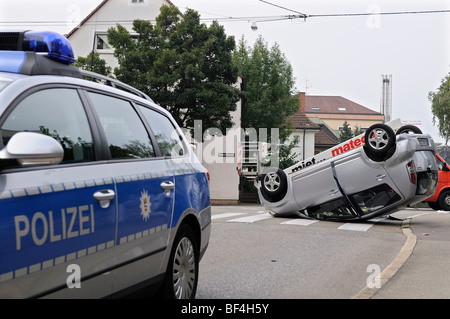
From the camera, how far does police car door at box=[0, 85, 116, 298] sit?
2814 mm

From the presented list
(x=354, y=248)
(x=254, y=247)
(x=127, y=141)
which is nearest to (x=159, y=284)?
(x=127, y=141)

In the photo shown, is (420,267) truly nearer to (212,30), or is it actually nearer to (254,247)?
(254,247)

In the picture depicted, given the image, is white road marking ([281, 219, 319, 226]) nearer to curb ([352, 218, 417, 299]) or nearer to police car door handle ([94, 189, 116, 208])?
curb ([352, 218, 417, 299])

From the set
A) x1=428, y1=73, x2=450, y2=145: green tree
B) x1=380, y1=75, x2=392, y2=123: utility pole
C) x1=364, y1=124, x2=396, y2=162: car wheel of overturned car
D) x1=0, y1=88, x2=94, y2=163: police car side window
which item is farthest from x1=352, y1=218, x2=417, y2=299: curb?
x1=380, y1=75, x2=392, y2=123: utility pole

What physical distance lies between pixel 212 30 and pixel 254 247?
22.0m

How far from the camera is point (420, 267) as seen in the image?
7.95 metres

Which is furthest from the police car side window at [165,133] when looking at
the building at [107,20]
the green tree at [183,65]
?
the building at [107,20]

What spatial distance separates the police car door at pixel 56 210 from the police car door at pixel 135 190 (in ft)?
0.58

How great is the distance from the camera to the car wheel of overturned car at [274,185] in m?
16.1

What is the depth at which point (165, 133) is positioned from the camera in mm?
5293

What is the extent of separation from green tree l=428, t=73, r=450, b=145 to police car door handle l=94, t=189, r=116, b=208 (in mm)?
49105

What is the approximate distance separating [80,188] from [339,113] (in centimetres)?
12080

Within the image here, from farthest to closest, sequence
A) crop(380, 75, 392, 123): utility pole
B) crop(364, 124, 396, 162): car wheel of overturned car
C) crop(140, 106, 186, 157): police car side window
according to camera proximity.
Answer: crop(380, 75, 392, 123): utility pole, crop(364, 124, 396, 162): car wheel of overturned car, crop(140, 106, 186, 157): police car side window

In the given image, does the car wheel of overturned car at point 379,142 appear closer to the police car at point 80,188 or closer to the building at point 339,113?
the police car at point 80,188
